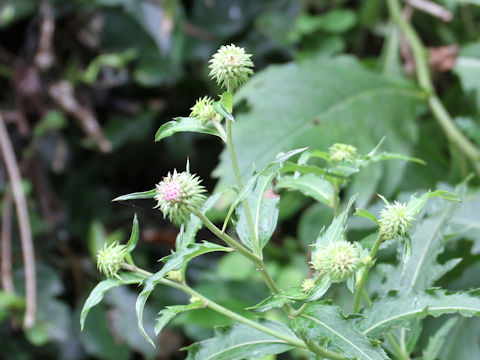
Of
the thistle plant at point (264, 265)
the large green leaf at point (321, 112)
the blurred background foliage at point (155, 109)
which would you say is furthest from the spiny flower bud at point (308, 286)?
the blurred background foliage at point (155, 109)

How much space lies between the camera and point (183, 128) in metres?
0.35

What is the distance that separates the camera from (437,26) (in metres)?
1.21

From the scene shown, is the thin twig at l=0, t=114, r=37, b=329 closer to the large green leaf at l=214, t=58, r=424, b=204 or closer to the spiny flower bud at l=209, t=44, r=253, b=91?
the large green leaf at l=214, t=58, r=424, b=204

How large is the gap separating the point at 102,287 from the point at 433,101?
31.2 inches

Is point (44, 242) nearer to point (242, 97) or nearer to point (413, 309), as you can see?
point (242, 97)

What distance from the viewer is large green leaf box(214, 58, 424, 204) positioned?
78 centimetres

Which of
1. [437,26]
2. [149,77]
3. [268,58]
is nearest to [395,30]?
[437,26]

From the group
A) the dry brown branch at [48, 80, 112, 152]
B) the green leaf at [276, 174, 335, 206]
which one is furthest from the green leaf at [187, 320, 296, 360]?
the dry brown branch at [48, 80, 112, 152]

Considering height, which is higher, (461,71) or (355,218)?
(461,71)

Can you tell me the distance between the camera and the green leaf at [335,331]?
1.08 feet

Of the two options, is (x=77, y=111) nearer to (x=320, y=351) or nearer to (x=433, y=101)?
(x=433, y=101)

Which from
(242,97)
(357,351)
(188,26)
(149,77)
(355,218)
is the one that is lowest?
(357,351)

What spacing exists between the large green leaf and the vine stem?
39 millimetres

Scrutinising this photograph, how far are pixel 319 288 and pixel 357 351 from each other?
1.8 inches
